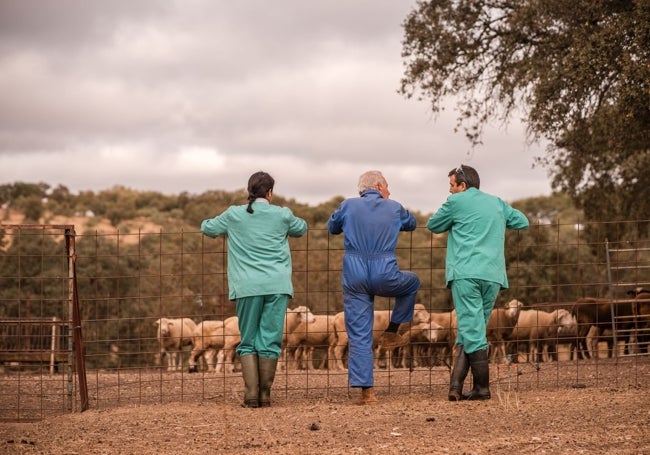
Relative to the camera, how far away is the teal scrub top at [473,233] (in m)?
9.33

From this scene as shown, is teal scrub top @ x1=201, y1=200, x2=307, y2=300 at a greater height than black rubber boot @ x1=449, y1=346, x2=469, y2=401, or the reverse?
teal scrub top @ x1=201, y1=200, x2=307, y2=300

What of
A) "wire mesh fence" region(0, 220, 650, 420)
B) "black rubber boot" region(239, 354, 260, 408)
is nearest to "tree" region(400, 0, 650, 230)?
"wire mesh fence" region(0, 220, 650, 420)

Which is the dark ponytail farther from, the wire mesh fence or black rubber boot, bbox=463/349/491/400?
black rubber boot, bbox=463/349/491/400

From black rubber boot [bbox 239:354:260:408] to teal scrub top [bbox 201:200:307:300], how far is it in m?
0.62

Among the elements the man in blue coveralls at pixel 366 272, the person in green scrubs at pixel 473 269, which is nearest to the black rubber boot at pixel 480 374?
the person in green scrubs at pixel 473 269

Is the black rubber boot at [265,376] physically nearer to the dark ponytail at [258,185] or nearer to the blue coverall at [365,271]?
the blue coverall at [365,271]

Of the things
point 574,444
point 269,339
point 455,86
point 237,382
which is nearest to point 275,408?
point 269,339

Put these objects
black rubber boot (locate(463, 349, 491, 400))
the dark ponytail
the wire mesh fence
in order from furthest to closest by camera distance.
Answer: the wire mesh fence < the dark ponytail < black rubber boot (locate(463, 349, 491, 400))

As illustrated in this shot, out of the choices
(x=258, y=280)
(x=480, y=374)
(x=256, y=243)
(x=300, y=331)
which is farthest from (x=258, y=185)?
(x=300, y=331)

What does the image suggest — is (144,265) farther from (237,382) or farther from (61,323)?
(61,323)

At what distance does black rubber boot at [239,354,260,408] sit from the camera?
9.30 meters

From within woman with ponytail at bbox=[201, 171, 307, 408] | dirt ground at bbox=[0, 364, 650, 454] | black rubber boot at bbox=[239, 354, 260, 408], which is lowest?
dirt ground at bbox=[0, 364, 650, 454]

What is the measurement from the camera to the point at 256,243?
940cm

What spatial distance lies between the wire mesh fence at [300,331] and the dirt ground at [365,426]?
0.65 m
